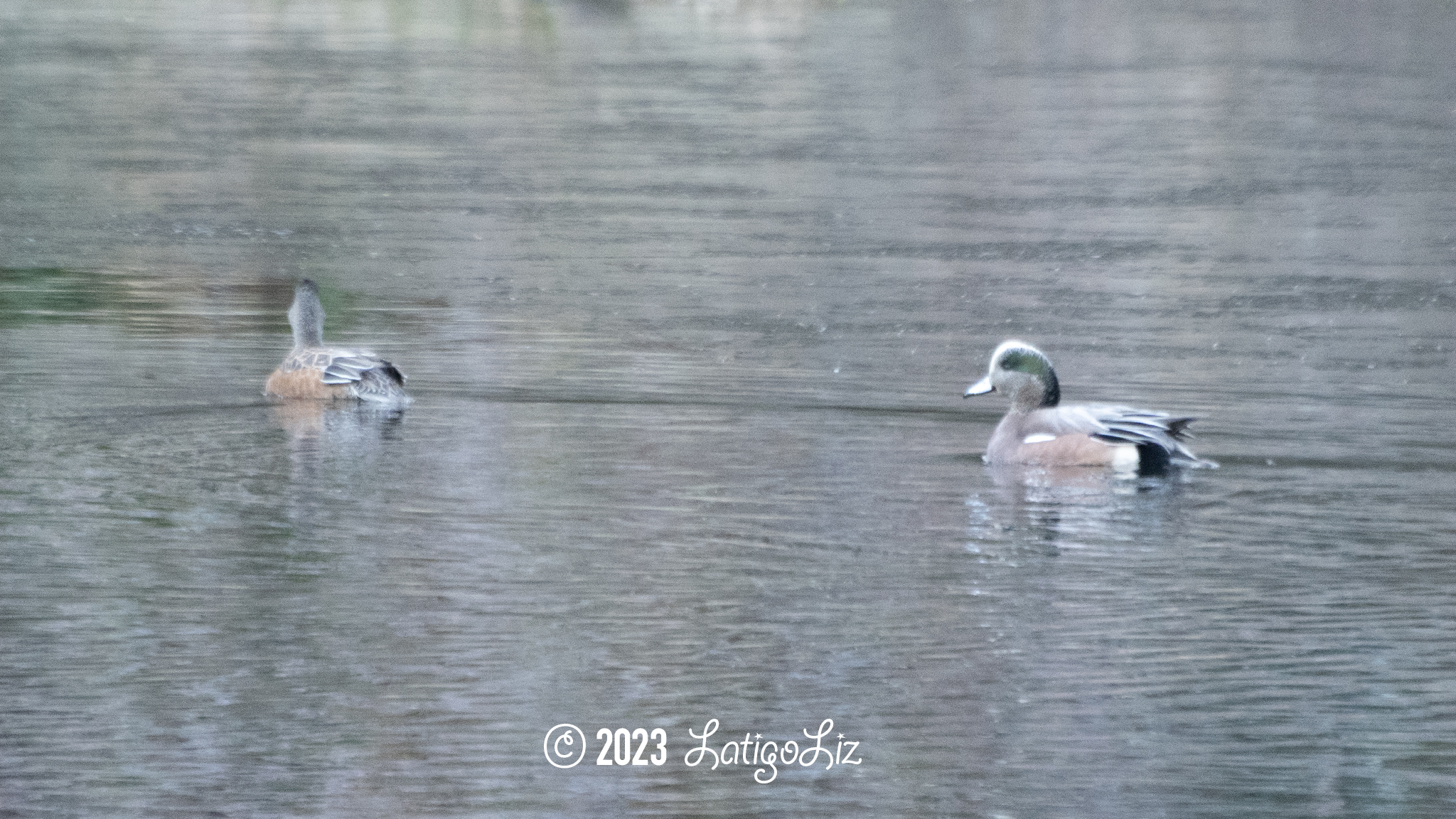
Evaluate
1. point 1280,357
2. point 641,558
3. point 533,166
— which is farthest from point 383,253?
point 641,558

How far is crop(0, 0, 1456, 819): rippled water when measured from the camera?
7.27 metres

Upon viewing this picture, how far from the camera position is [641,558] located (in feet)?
31.1

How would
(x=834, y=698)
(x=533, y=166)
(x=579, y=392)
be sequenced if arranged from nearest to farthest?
1. (x=834, y=698)
2. (x=579, y=392)
3. (x=533, y=166)

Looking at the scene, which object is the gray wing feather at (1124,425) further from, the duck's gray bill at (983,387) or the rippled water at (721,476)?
the duck's gray bill at (983,387)

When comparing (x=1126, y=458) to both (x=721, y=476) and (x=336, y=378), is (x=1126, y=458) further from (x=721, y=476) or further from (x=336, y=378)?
(x=336, y=378)

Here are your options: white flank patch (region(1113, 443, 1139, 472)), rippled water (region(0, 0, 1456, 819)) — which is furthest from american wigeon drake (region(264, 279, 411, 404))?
white flank patch (region(1113, 443, 1139, 472))

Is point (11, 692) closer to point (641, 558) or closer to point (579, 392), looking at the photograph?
point (641, 558)

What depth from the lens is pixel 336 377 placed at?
42.9ft

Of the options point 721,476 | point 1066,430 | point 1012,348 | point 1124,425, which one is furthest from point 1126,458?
point 721,476

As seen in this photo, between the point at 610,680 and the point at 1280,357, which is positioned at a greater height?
the point at 1280,357

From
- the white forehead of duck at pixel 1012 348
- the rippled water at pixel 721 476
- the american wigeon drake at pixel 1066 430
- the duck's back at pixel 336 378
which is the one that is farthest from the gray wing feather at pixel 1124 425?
the duck's back at pixel 336 378

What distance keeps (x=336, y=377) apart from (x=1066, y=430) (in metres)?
3.89

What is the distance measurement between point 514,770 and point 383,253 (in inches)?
485

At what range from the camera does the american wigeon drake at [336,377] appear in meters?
12.9
